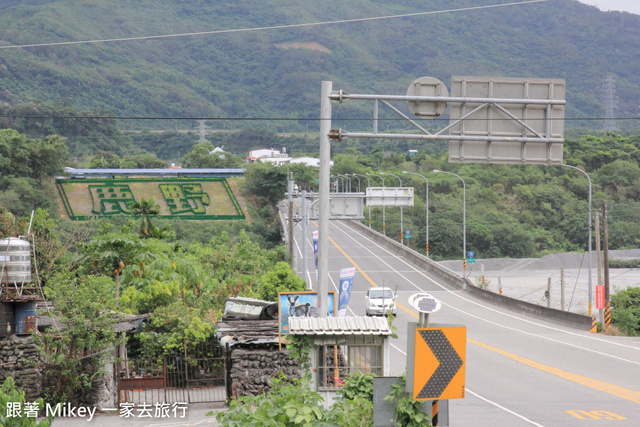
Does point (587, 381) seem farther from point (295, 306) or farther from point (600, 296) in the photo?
point (600, 296)

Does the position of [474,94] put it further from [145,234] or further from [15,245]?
[145,234]

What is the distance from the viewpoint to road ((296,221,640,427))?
49.2 feet

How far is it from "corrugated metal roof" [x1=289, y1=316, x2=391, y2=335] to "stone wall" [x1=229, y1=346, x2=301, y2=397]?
162 inches

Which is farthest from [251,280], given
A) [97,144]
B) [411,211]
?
[97,144]

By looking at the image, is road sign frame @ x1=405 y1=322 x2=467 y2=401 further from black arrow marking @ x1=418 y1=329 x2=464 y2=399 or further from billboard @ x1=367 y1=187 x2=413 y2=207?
billboard @ x1=367 y1=187 x2=413 y2=207

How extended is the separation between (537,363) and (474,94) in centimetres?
1188

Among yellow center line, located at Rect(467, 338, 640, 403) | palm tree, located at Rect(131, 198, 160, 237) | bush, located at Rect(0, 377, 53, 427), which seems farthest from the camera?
palm tree, located at Rect(131, 198, 160, 237)

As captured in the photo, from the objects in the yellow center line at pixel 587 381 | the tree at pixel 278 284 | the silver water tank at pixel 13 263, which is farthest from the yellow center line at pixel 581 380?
the silver water tank at pixel 13 263

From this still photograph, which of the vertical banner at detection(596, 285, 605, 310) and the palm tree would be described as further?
the palm tree

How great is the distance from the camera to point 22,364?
1591cm

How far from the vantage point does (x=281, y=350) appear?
15.7m

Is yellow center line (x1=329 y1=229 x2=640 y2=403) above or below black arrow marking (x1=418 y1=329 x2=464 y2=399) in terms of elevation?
below

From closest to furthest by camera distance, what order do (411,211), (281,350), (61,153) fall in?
1. (281,350)
2. (61,153)
3. (411,211)

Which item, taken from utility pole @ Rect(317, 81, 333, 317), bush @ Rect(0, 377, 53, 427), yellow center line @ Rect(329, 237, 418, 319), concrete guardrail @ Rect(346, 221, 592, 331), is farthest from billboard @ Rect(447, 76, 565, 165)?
yellow center line @ Rect(329, 237, 418, 319)
